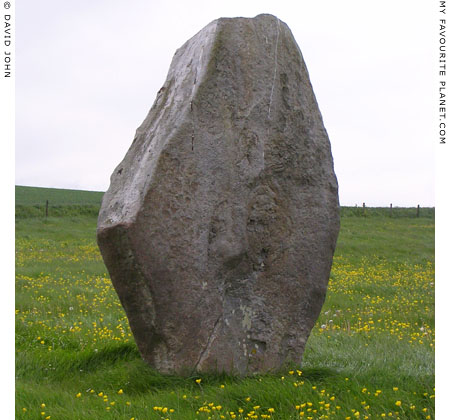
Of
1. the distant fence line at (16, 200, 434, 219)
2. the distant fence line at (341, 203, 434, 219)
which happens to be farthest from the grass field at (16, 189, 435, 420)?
the distant fence line at (341, 203, 434, 219)

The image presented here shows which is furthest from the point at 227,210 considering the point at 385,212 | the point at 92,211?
the point at 385,212

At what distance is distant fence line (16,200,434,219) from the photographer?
3114 cm

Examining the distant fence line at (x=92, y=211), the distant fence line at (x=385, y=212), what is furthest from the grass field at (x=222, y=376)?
the distant fence line at (x=385, y=212)

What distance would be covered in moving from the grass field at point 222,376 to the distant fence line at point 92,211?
1927 cm

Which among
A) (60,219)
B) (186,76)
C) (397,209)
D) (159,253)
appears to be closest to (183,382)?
(159,253)

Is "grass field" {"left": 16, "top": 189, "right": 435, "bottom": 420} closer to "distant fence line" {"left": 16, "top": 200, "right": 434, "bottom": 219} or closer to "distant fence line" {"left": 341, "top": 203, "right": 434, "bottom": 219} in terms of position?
"distant fence line" {"left": 16, "top": 200, "right": 434, "bottom": 219}

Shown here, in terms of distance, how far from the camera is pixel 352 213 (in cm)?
3556

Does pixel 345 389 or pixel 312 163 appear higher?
pixel 312 163

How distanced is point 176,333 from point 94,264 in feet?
35.9

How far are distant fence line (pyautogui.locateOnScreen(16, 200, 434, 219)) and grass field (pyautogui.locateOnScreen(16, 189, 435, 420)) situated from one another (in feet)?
63.2

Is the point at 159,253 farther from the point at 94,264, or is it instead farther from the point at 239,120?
the point at 94,264

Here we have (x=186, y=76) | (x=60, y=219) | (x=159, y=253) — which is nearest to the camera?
(x=159, y=253)

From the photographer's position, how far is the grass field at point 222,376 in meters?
4.64

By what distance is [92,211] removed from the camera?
32875mm
